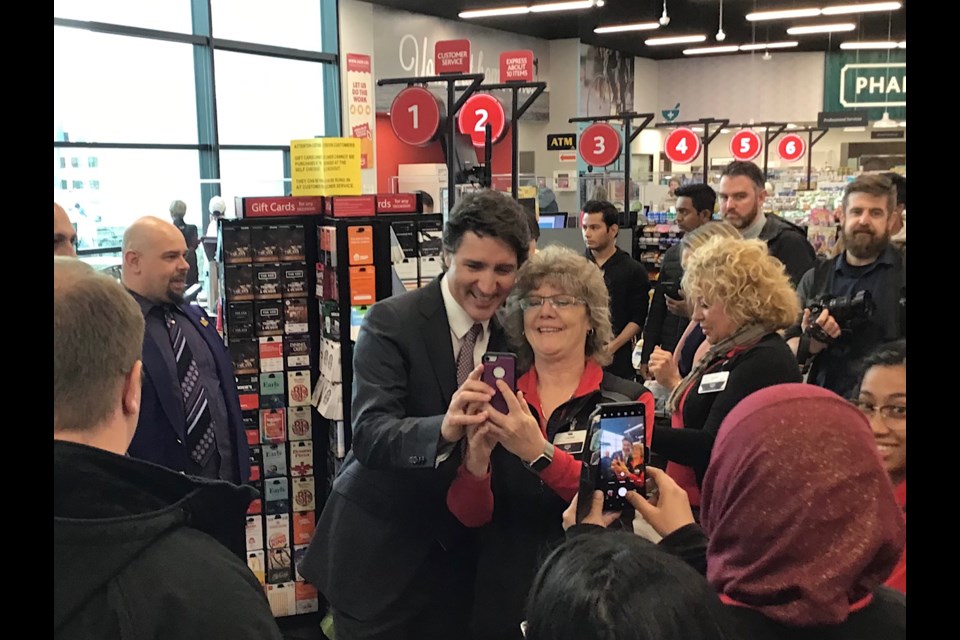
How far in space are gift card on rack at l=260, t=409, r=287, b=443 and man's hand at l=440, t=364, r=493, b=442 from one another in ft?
7.52

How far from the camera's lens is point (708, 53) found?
1927 centimetres

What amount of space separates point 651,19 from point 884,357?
1481 cm

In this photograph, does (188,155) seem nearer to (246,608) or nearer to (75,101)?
(75,101)

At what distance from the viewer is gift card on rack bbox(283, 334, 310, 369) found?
3.86 metres

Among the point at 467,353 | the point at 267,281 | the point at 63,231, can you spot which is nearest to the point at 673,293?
the point at 267,281

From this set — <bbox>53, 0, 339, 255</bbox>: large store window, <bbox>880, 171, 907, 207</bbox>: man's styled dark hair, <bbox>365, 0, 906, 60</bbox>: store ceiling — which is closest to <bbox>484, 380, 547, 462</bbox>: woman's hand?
<bbox>880, 171, 907, 207</bbox>: man's styled dark hair

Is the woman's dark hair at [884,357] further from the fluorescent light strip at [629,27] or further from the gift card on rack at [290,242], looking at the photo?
the fluorescent light strip at [629,27]

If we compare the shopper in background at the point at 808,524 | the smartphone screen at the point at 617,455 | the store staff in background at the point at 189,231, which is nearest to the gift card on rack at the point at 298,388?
the smartphone screen at the point at 617,455

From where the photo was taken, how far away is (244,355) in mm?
3770

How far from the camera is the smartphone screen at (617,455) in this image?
152 cm

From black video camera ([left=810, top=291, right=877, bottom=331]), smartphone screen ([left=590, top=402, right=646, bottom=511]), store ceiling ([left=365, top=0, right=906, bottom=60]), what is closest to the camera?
black video camera ([left=810, top=291, right=877, bottom=331])

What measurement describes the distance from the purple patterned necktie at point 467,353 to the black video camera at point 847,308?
2.59 ft

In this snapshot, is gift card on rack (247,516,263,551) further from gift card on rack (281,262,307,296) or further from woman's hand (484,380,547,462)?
woman's hand (484,380,547,462)

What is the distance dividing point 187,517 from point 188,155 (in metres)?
10.1
